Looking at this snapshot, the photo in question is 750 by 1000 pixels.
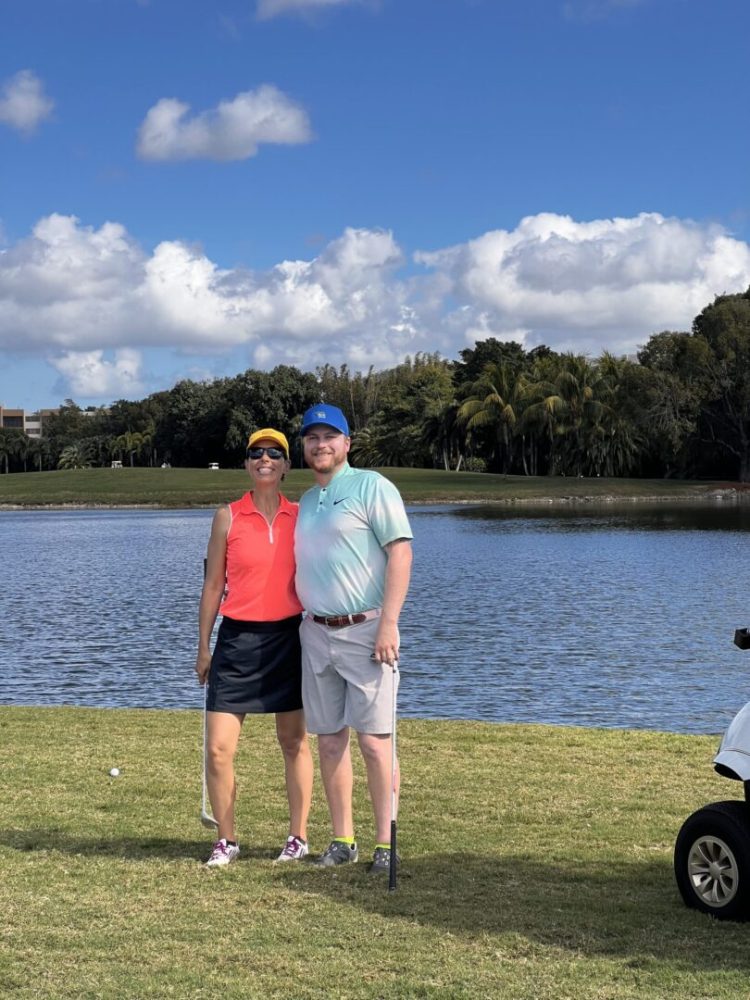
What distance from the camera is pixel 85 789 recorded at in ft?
28.2

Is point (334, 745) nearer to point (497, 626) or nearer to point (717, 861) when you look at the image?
point (717, 861)

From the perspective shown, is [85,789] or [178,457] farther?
[178,457]

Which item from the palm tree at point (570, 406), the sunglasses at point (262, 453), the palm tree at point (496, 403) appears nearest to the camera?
the sunglasses at point (262, 453)

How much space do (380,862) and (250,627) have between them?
1.37 m

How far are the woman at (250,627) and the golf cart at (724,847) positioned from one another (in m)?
2.08

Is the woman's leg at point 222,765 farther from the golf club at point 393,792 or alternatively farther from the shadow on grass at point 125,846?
the golf club at point 393,792

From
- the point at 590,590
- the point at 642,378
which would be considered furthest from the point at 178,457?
the point at 590,590

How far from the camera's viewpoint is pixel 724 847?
554 centimetres

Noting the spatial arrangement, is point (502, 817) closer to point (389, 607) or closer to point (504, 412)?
point (389, 607)

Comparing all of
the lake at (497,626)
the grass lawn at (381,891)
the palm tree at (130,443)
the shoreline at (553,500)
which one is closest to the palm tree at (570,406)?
the shoreline at (553,500)

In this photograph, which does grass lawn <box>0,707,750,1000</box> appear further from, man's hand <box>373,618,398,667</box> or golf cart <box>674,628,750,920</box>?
man's hand <box>373,618,398,667</box>

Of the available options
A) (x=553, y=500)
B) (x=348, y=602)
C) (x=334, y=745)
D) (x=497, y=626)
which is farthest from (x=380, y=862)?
(x=553, y=500)

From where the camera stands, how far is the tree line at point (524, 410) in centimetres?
8331

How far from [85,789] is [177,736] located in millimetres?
2359
